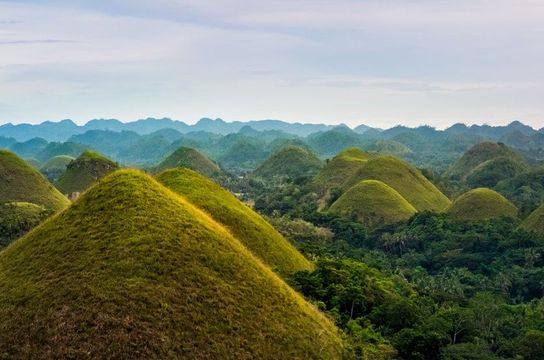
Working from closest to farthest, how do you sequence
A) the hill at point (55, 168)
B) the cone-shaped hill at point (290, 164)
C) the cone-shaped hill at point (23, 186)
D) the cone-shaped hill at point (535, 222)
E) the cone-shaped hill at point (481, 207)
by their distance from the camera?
the cone-shaped hill at point (535, 222), the cone-shaped hill at point (23, 186), the cone-shaped hill at point (481, 207), the cone-shaped hill at point (290, 164), the hill at point (55, 168)

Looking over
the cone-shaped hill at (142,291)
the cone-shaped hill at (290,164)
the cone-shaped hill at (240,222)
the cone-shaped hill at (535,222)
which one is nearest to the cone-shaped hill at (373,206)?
the cone-shaped hill at (535,222)

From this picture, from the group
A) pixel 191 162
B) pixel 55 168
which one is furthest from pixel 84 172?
pixel 55 168

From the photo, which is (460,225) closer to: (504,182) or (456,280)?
(456,280)

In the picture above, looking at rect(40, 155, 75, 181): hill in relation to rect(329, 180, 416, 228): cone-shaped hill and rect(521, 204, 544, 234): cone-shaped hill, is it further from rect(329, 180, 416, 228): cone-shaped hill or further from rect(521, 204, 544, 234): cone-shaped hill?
rect(521, 204, 544, 234): cone-shaped hill

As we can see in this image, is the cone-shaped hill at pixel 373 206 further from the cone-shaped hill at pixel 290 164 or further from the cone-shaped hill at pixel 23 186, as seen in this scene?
the cone-shaped hill at pixel 290 164

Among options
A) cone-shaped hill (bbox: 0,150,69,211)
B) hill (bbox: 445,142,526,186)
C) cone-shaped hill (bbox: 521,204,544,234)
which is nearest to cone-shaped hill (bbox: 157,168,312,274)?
cone-shaped hill (bbox: 0,150,69,211)

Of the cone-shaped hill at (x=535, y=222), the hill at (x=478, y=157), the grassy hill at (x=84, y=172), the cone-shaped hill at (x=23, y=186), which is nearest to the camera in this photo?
the cone-shaped hill at (x=535, y=222)

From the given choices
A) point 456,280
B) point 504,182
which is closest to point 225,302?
point 456,280
